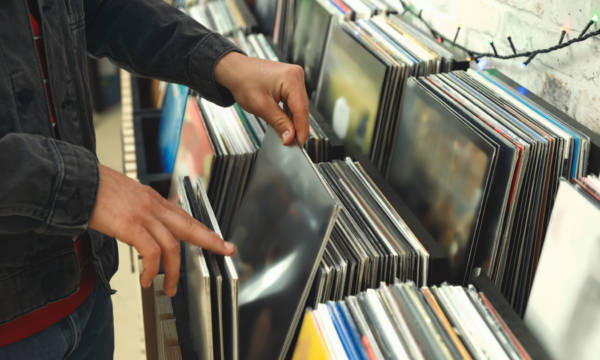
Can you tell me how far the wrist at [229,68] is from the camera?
109cm

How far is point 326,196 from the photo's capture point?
0.83m

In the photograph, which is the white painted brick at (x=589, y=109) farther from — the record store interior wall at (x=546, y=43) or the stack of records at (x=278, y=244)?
the stack of records at (x=278, y=244)

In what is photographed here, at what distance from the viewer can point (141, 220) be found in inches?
27.9

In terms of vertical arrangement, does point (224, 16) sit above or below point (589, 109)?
below

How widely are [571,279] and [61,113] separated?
33.3 inches

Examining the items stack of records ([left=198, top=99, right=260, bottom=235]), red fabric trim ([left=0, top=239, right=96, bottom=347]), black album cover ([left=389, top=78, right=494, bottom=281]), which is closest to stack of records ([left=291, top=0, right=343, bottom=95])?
stack of records ([left=198, top=99, right=260, bottom=235])

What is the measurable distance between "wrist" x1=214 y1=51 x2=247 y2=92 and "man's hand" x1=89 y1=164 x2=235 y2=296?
419mm

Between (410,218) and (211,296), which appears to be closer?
(211,296)

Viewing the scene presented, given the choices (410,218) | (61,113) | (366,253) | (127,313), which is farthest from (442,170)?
(127,313)

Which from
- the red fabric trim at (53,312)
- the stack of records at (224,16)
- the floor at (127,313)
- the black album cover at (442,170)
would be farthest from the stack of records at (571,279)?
the floor at (127,313)

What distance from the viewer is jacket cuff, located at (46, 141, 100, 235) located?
0.70 metres

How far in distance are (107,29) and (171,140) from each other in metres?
0.69

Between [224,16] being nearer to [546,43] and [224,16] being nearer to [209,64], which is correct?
[209,64]

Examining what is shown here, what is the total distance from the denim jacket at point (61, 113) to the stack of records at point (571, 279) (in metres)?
0.65
